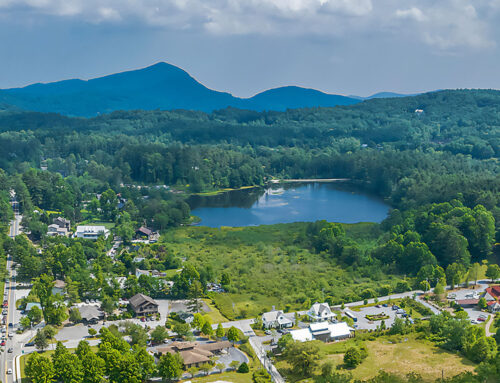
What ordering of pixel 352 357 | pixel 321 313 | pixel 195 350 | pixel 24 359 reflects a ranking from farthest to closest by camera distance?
pixel 321 313, pixel 195 350, pixel 24 359, pixel 352 357

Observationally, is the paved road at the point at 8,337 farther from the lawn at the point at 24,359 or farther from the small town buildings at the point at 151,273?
the small town buildings at the point at 151,273

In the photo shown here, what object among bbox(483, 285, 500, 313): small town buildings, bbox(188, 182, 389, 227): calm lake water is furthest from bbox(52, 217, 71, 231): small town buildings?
bbox(483, 285, 500, 313): small town buildings

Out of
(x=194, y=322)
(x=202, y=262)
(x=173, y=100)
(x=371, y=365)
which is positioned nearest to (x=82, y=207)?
(x=202, y=262)

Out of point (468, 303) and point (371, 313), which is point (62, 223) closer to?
point (371, 313)

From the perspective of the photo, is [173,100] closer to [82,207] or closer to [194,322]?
[82,207]

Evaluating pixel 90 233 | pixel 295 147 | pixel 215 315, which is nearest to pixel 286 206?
pixel 90 233

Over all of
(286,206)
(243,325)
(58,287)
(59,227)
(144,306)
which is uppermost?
(59,227)

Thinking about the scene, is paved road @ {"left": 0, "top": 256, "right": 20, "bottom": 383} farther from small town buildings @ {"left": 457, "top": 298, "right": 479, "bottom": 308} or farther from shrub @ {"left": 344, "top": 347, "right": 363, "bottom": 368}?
small town buildings @ {"left": 457, "top": 298, "right": 479, "bottom": 308}
